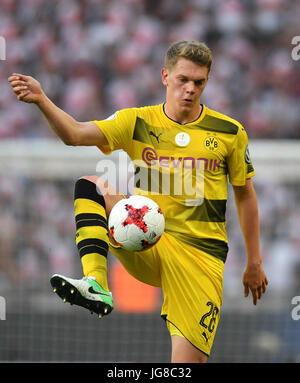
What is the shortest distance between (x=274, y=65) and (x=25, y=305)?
510 centimetres

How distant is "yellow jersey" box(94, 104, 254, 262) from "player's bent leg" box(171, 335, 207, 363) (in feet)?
2.02

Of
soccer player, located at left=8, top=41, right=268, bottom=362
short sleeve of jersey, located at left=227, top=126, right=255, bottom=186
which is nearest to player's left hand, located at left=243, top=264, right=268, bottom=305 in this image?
soccer player, located at left=8, top=41, right=268, bottom=362

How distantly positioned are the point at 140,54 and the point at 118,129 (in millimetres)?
6406

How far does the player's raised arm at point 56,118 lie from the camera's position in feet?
14.2

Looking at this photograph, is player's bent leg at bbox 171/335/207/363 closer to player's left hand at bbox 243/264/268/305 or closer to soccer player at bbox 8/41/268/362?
soccer player at bbox 8/41/268/362

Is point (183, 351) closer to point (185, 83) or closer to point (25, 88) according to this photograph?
point (185, 83)

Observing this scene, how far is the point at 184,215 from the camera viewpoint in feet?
16.2

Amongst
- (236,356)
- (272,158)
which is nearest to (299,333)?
(236,356)

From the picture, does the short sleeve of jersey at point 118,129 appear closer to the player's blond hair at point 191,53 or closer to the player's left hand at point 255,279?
the player's blond hair at point 191,53

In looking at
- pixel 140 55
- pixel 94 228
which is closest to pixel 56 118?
pixel 94 228

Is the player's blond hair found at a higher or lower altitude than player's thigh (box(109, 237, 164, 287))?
higher

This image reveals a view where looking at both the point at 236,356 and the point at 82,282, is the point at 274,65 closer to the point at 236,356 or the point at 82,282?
the point at 236,356

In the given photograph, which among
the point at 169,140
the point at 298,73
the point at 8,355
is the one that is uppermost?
the point at 298,73

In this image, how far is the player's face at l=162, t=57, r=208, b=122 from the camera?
478cm
